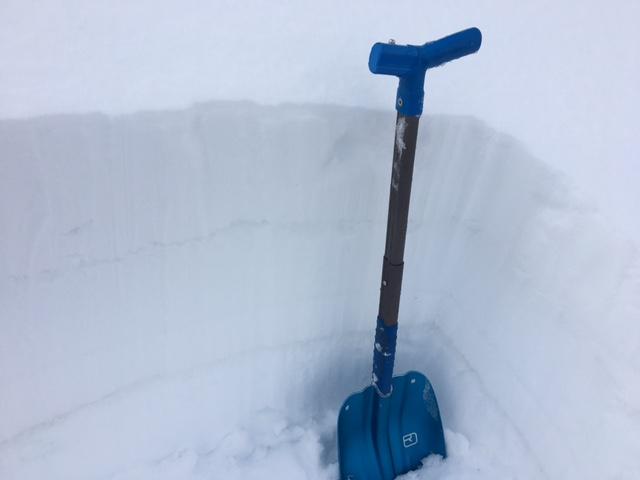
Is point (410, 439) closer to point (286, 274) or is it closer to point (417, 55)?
point (286, 274)

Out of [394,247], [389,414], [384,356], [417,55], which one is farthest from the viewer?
[389,414]

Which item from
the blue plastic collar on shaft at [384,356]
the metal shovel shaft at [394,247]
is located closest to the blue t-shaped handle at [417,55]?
the metal shovel shaft at [394,247]

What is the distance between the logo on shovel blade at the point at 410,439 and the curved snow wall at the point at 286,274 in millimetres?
100

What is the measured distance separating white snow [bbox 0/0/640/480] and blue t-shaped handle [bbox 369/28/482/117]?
0.20 meters

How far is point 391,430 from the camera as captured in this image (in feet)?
4.36

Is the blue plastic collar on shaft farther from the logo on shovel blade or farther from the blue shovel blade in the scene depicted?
the logo on shovel blade

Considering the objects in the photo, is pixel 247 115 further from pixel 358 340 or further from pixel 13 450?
pixel 13 450

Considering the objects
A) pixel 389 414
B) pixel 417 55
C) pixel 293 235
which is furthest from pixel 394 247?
pixel 389 414

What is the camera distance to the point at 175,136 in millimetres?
934

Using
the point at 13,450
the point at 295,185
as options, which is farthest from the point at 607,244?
the point at 13,450

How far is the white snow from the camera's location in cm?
92

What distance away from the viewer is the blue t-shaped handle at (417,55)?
0.84 meters

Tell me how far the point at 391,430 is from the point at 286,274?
0.52 metres

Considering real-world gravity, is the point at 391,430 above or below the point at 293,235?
below
